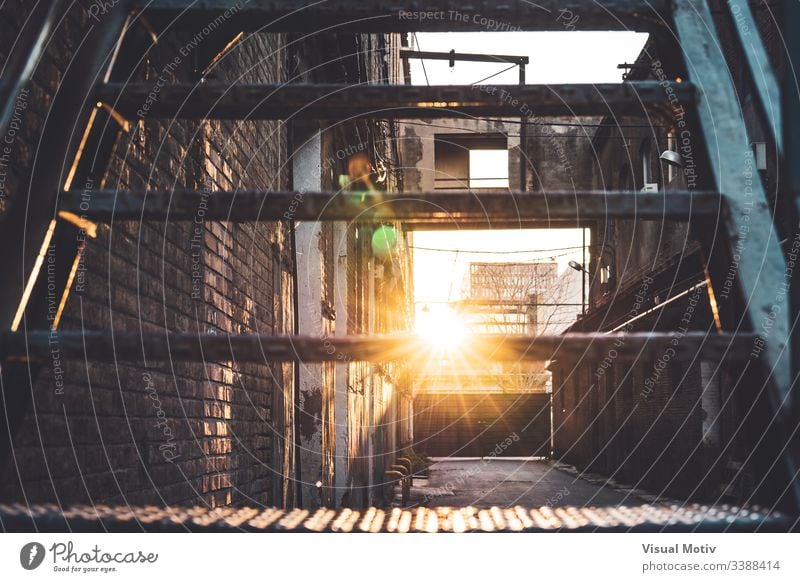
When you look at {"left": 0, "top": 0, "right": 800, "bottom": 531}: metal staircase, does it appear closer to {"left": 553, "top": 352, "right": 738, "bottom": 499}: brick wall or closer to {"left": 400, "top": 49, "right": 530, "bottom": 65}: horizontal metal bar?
{"left": 553, "top": 352, "right": 738, "bottom": 499}: brick wall

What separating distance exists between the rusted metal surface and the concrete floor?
32.0 ft

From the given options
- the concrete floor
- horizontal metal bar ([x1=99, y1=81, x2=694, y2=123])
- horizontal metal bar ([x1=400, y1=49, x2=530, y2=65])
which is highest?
horizontal metal bar ([x1=400, y1=49, x2=530, y2=65])

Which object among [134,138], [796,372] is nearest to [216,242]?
[134,138]

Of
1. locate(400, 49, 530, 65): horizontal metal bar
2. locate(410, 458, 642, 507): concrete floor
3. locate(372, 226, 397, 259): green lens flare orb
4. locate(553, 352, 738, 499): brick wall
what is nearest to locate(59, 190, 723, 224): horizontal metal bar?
locate(553, 352, 738, 499): brick wall

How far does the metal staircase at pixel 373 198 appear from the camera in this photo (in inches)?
50.2

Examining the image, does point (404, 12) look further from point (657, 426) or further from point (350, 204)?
point (657, 426)

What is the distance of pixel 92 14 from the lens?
227cm

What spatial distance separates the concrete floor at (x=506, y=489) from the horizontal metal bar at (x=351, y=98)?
32.3 ft

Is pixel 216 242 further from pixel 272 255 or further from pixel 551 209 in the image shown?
pixel 551 209

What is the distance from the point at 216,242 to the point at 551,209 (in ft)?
8.33

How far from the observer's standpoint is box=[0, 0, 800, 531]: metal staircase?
128cm

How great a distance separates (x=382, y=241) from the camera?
1456 cm

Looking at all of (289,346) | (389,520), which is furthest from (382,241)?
(289,346)

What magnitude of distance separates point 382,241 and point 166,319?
11640 mm
